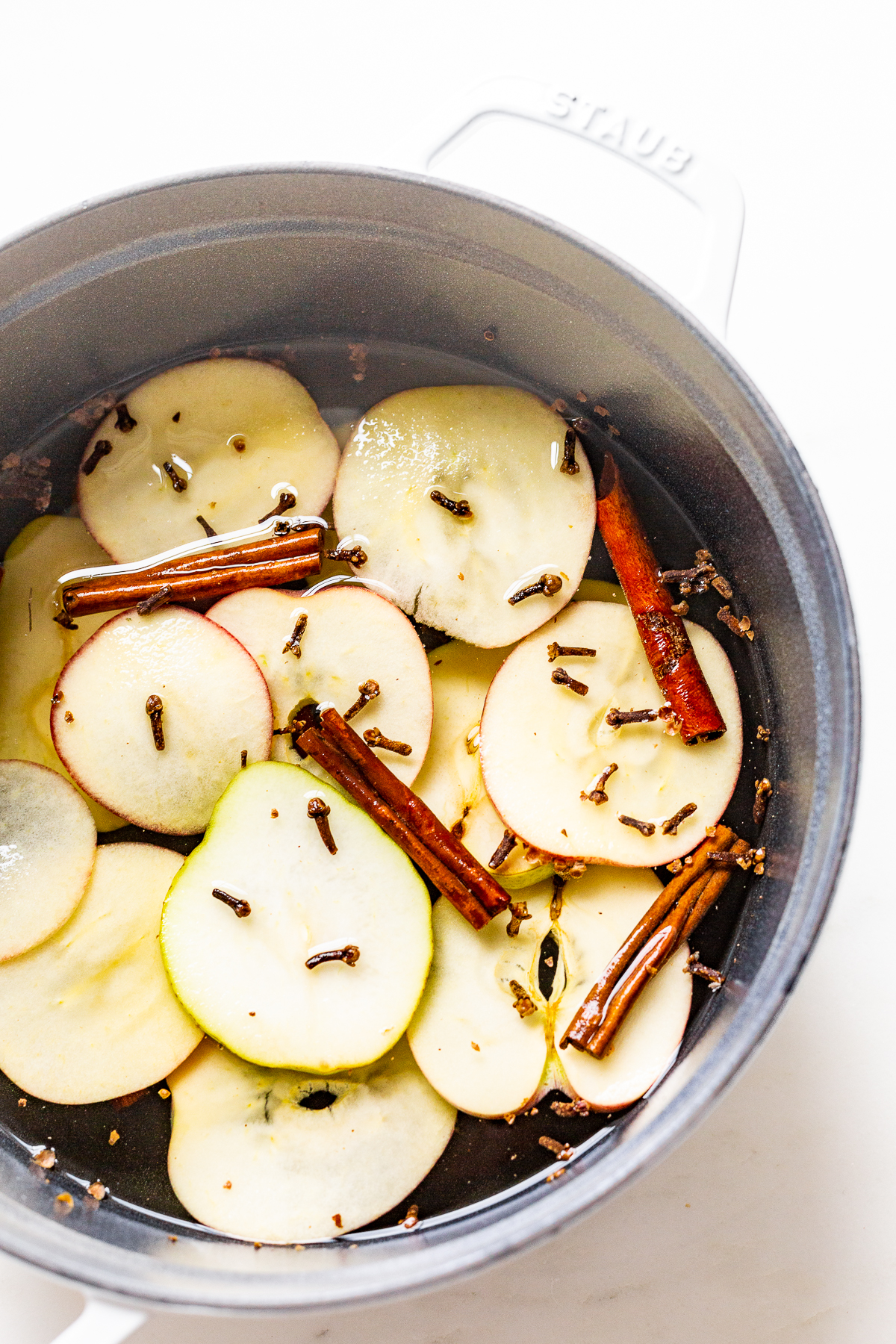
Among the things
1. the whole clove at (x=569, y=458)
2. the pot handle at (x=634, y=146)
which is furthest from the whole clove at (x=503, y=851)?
the pot handle at (x=634, y=146)

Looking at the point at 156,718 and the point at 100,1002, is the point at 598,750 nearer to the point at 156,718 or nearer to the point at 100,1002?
the point at 156,718

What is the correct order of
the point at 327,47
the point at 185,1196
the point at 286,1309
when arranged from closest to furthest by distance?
1. the point at 286,1309
2. the point at 185,1196
3. the point at 327,47

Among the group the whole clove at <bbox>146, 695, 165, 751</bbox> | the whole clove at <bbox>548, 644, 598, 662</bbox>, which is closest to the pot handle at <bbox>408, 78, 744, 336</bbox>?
the whole clove at <bbox>548, 644, 598, 662</bbox>

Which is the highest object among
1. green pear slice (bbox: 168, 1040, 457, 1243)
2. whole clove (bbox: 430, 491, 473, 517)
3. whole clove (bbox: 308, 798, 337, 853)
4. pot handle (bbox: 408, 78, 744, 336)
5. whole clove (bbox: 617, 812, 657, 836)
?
pot handle (bbox: 408, 78, 744, 336)

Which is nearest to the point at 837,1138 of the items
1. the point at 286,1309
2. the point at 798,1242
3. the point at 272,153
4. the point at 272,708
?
the point at 798,1242

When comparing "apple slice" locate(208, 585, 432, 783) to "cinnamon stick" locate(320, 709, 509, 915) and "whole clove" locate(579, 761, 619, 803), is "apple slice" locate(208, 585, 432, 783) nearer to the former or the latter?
"cinnamon stick" locate(320, 709, 509, 915)

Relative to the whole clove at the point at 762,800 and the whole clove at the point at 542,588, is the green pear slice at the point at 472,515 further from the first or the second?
the whole clove at the point at 762,800

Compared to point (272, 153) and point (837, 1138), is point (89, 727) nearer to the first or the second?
point (272, 153)
